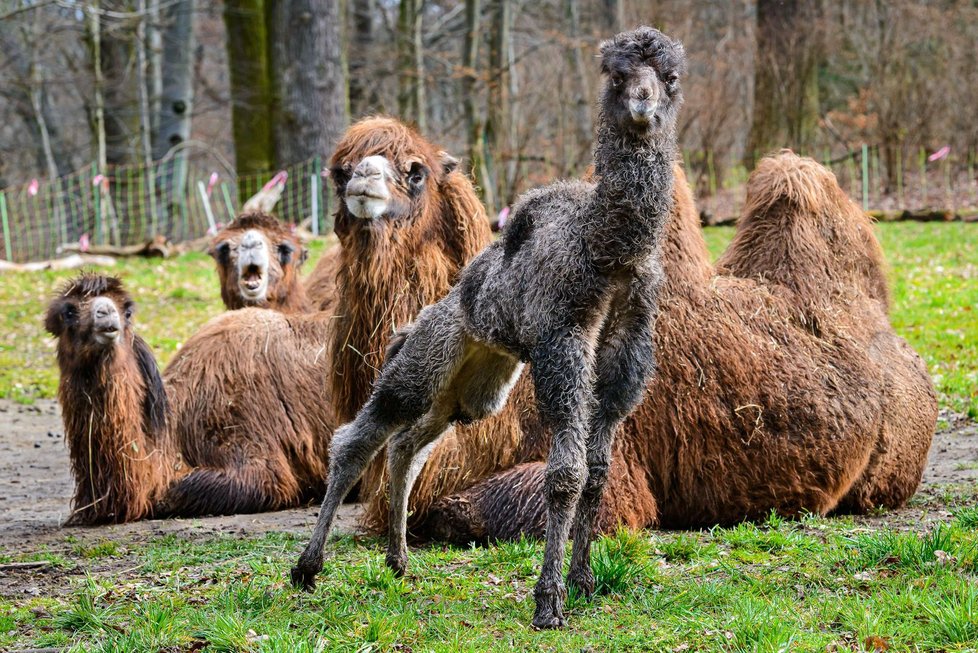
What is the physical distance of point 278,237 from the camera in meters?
9.45

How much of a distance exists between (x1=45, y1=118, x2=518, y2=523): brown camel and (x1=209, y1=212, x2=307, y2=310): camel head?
92 cm

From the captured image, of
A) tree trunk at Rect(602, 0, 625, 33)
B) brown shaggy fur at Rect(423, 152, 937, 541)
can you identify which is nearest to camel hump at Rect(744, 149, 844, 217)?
brown shaggy fur at Rect(423, 152, 937, 541)

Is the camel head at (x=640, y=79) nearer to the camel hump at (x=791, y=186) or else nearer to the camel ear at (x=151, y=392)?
the camel hump at (x=791, y=186)

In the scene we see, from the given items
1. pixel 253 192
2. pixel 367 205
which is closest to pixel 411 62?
pixel 253 192

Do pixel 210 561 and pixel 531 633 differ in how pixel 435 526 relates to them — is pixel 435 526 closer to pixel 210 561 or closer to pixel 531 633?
pixel 210 561

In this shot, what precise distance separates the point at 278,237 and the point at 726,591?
5673 mm

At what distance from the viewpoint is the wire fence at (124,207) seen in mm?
20781

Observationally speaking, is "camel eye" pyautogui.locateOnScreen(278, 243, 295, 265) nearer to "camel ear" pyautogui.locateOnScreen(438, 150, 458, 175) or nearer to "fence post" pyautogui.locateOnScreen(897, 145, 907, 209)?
"camel ear" pyautogui.locateOnScreen(438, 150, 458, 175)

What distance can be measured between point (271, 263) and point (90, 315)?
2.33 m

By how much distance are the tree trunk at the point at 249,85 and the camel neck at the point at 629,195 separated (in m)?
17.7

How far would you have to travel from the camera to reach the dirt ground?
6.33 metres

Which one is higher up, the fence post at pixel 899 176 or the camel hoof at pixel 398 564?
the fence post at pixel 899 176

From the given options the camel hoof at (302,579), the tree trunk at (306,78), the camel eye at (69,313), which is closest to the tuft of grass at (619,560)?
the camel hoof at (302,579)

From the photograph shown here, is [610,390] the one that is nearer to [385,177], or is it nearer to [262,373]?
[385,177]
